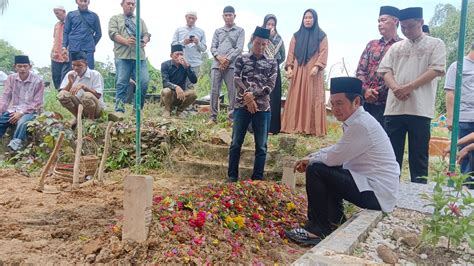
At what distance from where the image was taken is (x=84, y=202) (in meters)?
4.05

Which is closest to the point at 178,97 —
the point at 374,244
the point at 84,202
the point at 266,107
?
the point at 266,107

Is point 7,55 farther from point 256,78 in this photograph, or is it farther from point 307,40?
point 256,78

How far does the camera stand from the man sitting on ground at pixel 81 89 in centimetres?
585

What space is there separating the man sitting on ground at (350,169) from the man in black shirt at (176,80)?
401 cm

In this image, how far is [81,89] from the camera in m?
5.92

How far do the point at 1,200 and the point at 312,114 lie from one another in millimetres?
4334

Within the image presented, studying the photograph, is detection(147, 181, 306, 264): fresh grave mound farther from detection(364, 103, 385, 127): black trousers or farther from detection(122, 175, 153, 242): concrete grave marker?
detection(364, 103, 385, 127): black trousers

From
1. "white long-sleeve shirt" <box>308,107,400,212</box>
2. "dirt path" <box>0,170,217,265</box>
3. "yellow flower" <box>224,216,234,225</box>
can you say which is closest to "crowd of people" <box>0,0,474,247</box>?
"white long-sleeve shirt" <box>308,107,400,212</box>

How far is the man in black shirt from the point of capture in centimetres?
679

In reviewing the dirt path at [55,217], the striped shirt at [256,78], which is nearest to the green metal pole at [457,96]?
the striped shirt at [256,78]

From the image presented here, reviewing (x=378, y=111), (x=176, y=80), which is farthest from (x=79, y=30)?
(x=378, y=111)

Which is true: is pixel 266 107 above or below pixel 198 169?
above

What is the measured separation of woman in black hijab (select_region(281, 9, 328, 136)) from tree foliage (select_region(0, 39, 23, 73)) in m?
15.3

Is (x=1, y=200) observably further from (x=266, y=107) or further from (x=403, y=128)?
(x=403, y=128)
